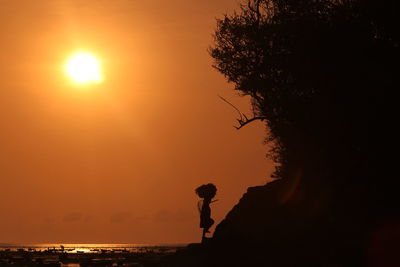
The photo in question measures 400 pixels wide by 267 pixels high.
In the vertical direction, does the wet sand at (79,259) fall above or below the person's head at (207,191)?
above

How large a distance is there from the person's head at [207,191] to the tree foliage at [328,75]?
451 centimetres

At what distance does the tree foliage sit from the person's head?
451 cm

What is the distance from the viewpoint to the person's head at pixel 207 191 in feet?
117

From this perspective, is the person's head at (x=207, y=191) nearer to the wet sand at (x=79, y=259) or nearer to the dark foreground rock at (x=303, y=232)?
the dark foreground rock at (x=303, y=232)

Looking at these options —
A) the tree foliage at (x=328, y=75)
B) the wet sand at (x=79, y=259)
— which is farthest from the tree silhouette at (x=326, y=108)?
the wet sand at (x=79, y=259)

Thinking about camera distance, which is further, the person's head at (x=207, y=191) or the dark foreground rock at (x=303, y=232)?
the person's head at (x=207, y=191)

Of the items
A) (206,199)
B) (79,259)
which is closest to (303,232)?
(206,199)

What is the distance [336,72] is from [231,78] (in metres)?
6.88

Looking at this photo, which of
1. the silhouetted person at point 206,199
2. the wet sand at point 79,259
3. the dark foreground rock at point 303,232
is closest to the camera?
the dark foreground rock at point 303,232

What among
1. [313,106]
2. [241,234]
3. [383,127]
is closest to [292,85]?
[313,106]

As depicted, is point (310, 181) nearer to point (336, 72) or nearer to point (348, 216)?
point (348, 216)

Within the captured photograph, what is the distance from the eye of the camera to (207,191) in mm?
35906

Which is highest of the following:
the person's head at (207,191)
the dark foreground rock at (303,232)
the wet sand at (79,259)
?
the wet sand at (79,259)

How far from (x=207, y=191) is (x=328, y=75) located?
28.1 ft
